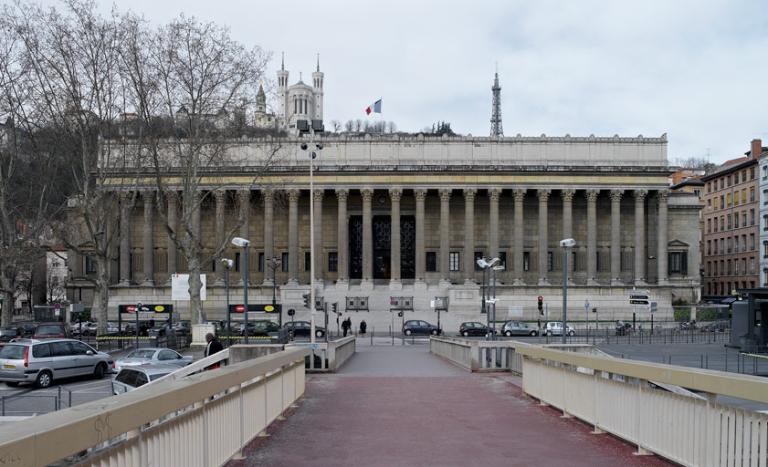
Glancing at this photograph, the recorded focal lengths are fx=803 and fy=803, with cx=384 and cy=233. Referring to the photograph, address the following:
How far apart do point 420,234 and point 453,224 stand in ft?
17.4

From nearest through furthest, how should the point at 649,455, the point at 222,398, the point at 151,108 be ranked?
the point at 222,398
the point at 649,455
the point at 151,108

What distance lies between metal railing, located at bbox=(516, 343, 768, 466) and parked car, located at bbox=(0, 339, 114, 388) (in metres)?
18.8

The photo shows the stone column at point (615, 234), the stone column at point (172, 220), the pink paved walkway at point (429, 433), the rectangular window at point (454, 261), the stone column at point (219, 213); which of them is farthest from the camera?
the rectangular window at point (454, 261)

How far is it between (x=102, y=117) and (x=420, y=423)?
36.3 meters

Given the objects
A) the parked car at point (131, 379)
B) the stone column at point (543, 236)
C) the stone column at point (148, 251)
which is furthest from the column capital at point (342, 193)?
the parked car at point (131, 379)

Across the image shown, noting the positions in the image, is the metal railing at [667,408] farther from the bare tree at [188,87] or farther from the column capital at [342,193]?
the column capital at [342,193]

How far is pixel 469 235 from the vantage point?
7475 centimetres

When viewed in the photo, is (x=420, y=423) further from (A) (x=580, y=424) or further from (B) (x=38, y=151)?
(B) (x=38, y=151)

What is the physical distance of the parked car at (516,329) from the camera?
6056 centimetres

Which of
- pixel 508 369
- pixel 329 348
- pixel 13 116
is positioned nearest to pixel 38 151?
pixel 13 116

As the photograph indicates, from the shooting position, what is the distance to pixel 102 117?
145ft

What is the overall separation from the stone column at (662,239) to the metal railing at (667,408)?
6470cm

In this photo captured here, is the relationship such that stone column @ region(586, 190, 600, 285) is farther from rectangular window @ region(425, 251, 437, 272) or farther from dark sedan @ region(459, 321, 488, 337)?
dark sedan @ region(459, 321, 488, 337)

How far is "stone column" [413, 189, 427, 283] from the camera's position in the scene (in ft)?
244
